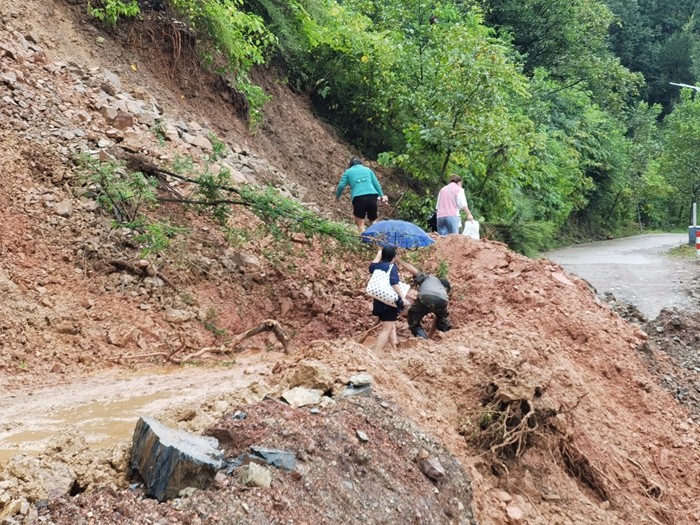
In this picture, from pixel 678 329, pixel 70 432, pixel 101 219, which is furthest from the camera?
pixel 678 329

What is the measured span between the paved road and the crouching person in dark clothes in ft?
15.4

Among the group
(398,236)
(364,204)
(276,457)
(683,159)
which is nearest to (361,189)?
(364,204)

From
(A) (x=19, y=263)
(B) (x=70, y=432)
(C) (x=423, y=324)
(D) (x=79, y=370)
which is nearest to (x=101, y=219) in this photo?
(A) (x=19, y=263)

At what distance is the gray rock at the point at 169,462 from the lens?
141 inches

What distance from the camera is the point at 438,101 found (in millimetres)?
14875

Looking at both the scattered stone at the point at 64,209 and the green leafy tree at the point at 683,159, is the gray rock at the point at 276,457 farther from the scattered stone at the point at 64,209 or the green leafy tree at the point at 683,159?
the green leafy tree at the point at 683,159

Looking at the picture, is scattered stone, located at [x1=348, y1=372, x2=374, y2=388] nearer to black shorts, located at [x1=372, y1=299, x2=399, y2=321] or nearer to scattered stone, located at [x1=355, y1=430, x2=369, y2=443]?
scattered stone, located at [x1=355, y1=430, x2=369, y2=443]

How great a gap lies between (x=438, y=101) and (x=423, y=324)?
22.6 feet

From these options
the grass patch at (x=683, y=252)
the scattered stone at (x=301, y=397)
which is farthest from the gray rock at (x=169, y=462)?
the grass patch at (x=683, y=252)

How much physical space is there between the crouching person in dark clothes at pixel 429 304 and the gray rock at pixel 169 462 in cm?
464

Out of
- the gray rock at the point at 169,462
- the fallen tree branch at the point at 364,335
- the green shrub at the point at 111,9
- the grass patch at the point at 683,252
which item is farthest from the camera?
the grass patch at the point at 683,252

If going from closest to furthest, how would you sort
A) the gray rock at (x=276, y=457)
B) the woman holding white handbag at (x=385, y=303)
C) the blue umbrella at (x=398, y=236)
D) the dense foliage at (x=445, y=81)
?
the gray rock at (x=276, y=457), the woman holding white handbag at (x=385, y=303), the blue umbrella at (x=398, y=236), the dense foliage at (x=445, y=81)

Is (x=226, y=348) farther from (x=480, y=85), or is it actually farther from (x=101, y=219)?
(x=480, y=85)

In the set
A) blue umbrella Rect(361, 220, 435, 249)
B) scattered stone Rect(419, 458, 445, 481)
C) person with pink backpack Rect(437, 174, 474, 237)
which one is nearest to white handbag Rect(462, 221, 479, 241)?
person with pink backpack Rect(437, 174, 474, 237)
